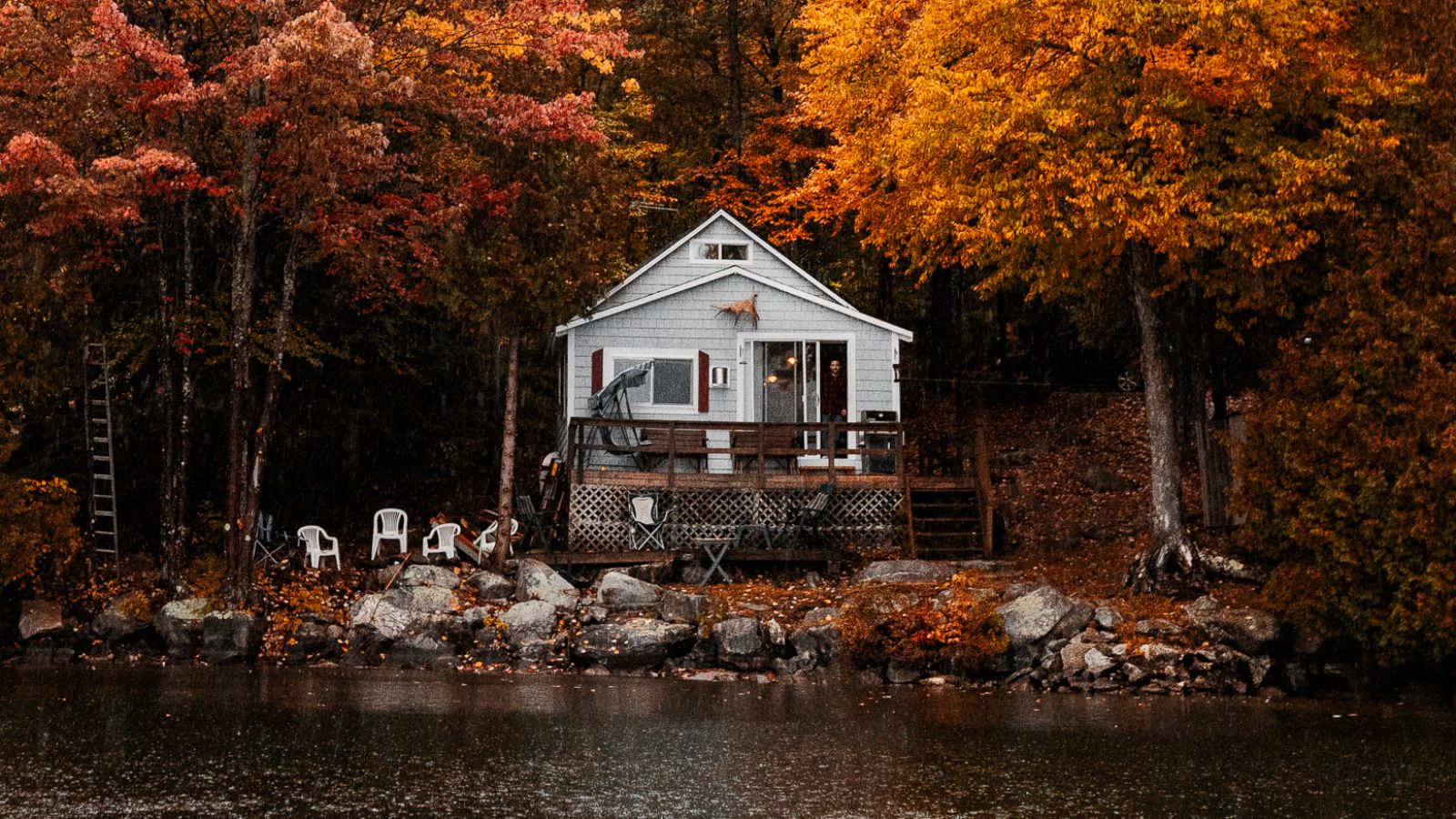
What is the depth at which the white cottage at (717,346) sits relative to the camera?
26.5m

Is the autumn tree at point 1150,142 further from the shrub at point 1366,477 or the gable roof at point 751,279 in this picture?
the gable roof at point 751,279

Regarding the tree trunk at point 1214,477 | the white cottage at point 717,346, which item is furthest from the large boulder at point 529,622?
the tree trunk at point 1214,477

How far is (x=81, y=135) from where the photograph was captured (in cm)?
2036

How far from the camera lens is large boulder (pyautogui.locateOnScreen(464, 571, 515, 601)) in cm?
2141

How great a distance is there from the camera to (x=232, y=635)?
20.0 metres

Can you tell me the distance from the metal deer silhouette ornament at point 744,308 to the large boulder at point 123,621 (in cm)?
1132

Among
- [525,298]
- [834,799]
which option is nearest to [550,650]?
[525,298]

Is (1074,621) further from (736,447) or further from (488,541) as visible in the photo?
(488,541)

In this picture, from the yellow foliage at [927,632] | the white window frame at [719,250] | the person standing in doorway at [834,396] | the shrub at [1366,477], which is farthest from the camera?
the person standing in doorway at [834,396]

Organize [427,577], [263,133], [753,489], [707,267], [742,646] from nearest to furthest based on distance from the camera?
[742,646] → [263,133] → [427,577] → [753,489] → [707,267]

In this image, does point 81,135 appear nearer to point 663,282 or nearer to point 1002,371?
point 663,282

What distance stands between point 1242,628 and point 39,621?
16.2 m

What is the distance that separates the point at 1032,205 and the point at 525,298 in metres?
8.57

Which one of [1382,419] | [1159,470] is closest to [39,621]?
[1159,470]
